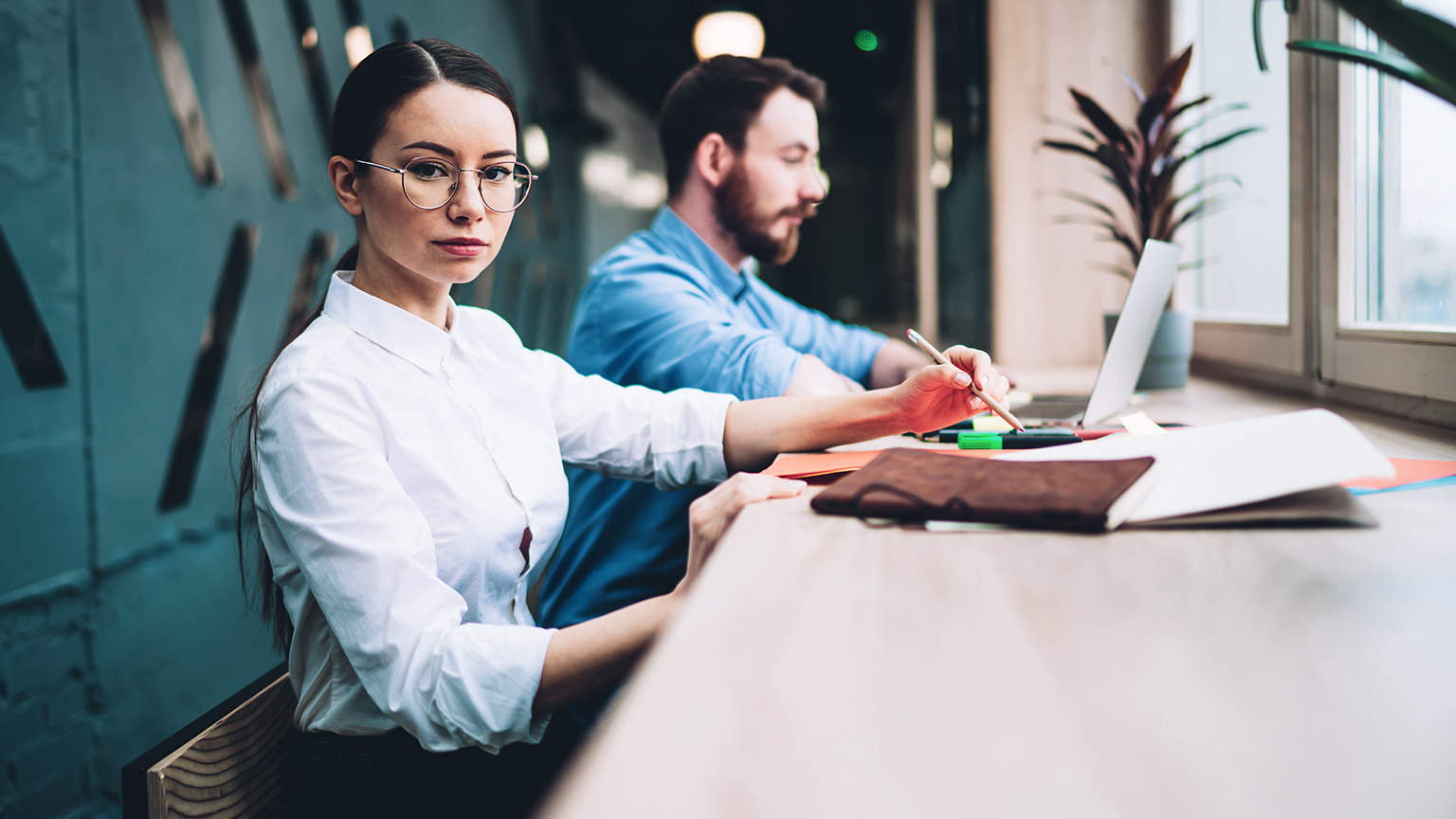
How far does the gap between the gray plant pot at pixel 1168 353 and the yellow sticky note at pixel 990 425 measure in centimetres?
68

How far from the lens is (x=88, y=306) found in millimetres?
2207

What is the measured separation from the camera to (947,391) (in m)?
1.14

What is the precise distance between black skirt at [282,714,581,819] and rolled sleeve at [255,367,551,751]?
0.41 feet

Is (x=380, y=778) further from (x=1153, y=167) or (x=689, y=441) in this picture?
(x=1153, y=167)

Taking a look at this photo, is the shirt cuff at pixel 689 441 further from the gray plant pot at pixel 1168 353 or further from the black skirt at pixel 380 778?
the gray plant pot at pixel 1168 353

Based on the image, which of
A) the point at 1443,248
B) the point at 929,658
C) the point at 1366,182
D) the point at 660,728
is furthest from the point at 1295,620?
the point at 1366,182

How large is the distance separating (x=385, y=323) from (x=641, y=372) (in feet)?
2.03

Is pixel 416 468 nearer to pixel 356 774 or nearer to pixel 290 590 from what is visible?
pixel 290 590

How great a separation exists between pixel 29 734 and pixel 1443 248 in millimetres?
2999

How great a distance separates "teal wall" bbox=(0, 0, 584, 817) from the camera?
196 cm

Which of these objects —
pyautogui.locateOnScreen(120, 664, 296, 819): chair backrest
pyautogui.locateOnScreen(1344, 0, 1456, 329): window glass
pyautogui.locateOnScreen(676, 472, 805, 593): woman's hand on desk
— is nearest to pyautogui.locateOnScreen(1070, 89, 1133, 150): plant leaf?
pyautogui.locateOnScreen(1344, 0, 1456, 329): window glass

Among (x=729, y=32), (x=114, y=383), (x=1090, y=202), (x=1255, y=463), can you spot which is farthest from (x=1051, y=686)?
(x=729, y=32)

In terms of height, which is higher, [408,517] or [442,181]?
[442,181]

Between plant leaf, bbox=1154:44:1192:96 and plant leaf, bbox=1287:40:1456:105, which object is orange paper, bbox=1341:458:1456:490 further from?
plant leaf, bbox=1154:44:1192:96
